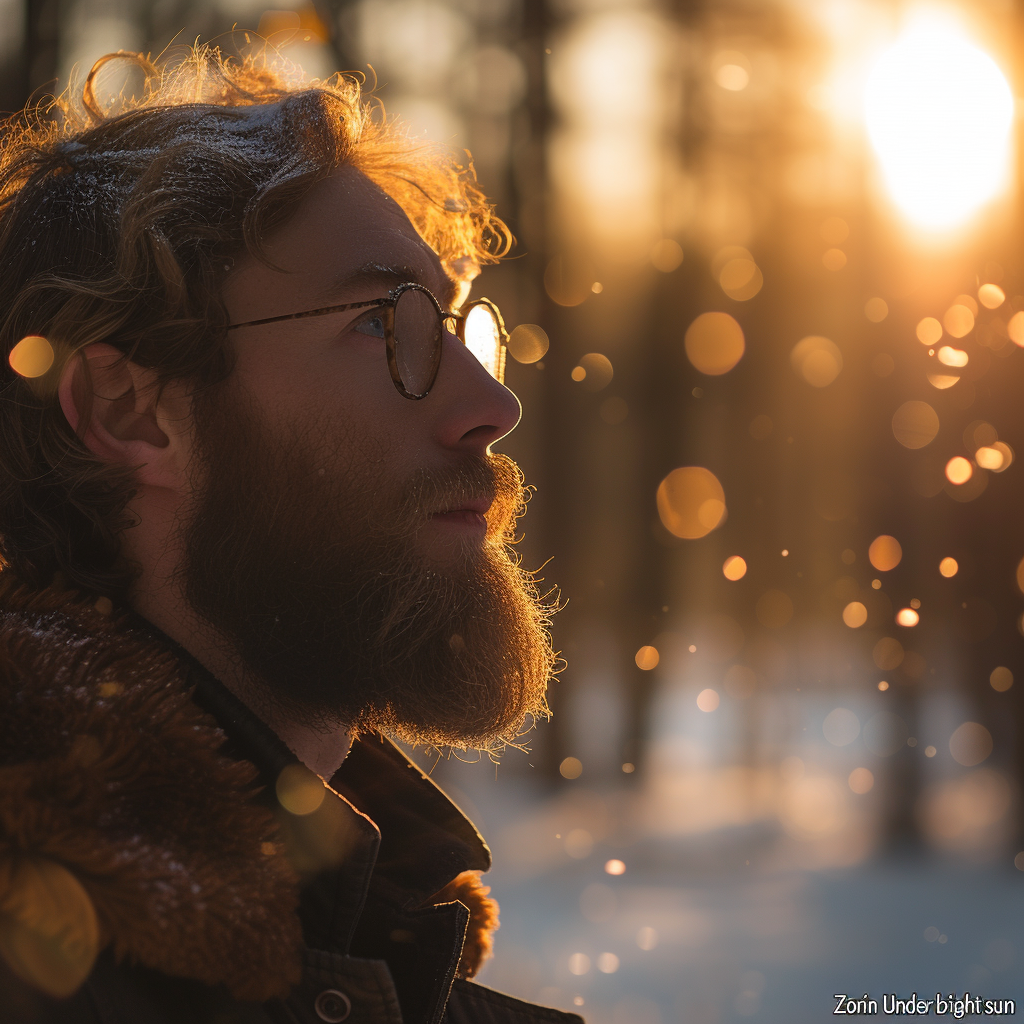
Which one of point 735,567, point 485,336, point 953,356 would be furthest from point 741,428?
point 485,336

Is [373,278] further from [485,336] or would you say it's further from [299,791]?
[299,791]

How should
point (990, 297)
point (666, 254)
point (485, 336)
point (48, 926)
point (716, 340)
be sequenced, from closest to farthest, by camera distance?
1. point (48, 926)
2. point (485, 336)
3. point (990, 297)
4. point (666, 254)
5. point (716, 340)

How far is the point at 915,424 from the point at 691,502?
2.26 meters

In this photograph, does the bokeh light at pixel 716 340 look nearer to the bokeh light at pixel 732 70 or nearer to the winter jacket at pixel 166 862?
the bokeh light at pixel 732 70

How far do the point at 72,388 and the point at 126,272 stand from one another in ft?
0.74

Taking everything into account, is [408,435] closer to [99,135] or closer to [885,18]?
[99,135]

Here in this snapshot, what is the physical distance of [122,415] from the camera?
1616 mm

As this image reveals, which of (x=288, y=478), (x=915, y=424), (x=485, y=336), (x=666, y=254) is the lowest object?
(x=288, y=478)

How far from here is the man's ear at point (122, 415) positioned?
1577 millimetres

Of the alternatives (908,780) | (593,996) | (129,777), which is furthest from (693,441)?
(129,777)

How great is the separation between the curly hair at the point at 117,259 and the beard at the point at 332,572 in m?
0.14

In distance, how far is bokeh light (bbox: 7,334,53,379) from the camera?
160 centimetres

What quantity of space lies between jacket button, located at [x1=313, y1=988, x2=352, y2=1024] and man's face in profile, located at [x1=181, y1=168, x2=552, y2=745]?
1.53 feet

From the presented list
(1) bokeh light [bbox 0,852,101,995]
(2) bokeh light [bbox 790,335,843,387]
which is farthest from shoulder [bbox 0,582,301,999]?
(2) bokeh light [bbox 790,335,843,387]
